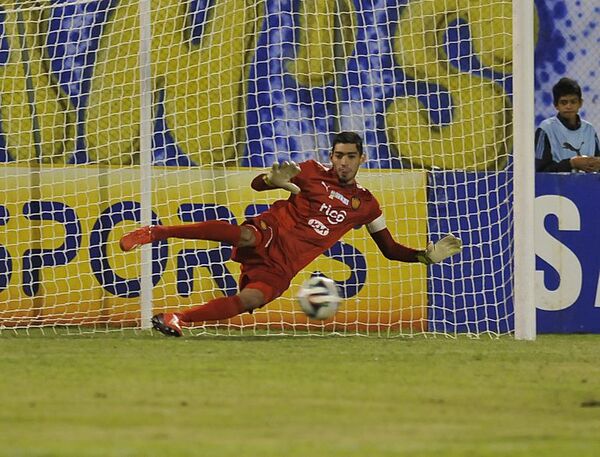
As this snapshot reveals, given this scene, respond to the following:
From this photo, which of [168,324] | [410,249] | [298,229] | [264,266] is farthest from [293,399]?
[410,249]

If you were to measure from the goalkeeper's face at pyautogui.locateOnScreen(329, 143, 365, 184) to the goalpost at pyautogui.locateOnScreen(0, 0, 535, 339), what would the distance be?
1.15 metres

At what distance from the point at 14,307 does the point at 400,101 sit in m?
3.38

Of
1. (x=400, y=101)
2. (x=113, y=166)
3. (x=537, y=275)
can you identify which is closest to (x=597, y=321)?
(x=537, y=275)

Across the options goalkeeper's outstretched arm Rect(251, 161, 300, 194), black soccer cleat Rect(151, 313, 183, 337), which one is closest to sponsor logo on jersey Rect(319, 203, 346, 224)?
goalkeeper's outstretched arm Rect(251, 161, 300, 194)

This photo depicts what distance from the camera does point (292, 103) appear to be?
11133 millimetres

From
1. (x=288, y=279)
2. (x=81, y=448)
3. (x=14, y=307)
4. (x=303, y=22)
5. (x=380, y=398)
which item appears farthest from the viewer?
(x=303, y=22)

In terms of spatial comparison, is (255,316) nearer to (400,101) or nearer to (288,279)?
(288,279)

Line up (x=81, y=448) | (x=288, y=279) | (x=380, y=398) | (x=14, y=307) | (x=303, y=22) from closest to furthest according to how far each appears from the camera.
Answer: (x=81, y=448)
(x=380, y=398)
(x=288, y=279)
(x=14, y=307)
(x=303, y=22)

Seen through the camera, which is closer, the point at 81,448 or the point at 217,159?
the point at 81,448

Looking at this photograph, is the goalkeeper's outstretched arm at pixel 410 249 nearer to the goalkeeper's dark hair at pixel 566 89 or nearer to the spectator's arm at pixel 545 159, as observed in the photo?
the spectator's arm at pixel 545 159

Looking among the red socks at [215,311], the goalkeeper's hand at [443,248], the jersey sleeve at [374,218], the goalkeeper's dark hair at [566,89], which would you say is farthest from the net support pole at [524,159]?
the goalkeeper's dark hair at [566,89]

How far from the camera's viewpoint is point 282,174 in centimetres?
916

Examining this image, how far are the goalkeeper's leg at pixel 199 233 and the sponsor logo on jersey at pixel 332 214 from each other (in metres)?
0.53

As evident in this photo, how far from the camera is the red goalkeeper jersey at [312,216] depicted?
953 cm
